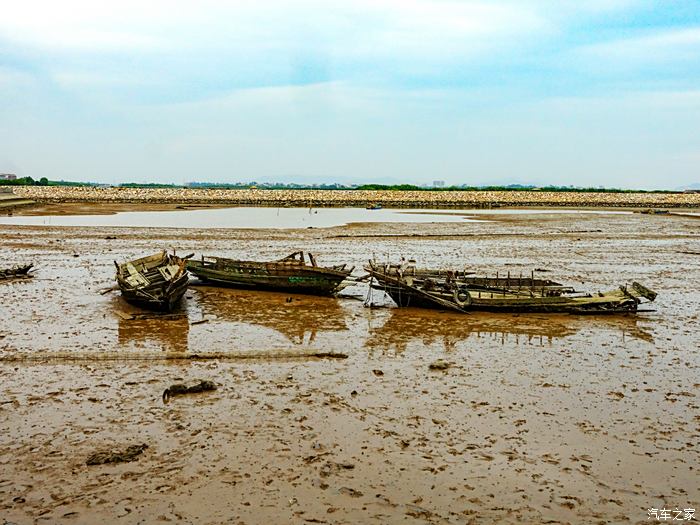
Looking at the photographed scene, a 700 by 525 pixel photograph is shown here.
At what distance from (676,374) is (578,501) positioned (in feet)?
19.2

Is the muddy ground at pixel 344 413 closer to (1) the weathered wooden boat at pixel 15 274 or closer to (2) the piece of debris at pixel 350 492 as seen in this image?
(2) the piece of debris at pixel 350 492

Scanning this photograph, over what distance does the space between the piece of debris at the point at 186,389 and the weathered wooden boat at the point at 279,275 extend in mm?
8357

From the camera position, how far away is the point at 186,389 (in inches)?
389

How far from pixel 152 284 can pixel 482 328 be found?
8732 mm

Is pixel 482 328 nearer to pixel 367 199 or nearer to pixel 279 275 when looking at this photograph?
pixel 279 275

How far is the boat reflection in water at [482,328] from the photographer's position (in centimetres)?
1374

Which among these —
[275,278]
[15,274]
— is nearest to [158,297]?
[275,278]

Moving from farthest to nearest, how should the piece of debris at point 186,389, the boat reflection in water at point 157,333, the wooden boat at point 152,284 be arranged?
1. the wooden boat at point 152,284
2. the boat reflection in water at point 157,333
3. the piece of debris at point 186,389

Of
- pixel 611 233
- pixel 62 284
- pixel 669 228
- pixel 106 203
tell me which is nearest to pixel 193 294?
pixel 62 284

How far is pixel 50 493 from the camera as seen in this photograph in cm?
667

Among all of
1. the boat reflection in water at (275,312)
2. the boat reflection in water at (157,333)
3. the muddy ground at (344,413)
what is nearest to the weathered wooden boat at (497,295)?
the muddy ground at (344,413)

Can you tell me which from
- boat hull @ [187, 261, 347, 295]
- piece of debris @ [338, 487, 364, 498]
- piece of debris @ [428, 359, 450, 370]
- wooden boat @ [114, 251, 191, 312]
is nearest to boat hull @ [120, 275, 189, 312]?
wooden boat @ [114, 251, 191, 312]

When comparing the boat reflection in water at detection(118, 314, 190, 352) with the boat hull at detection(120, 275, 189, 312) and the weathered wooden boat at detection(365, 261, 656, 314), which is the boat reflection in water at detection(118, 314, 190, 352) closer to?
the boat hull at detection(120, 275, 189, 312)

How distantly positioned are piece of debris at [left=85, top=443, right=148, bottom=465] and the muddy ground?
0.41 feet
